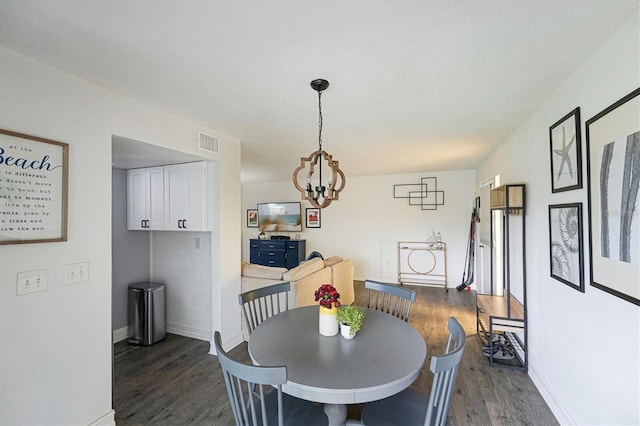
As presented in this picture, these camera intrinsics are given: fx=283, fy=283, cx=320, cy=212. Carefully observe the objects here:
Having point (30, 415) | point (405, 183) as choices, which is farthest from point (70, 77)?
point (405, 183)

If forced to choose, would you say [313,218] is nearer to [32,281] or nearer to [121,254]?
[121,254]

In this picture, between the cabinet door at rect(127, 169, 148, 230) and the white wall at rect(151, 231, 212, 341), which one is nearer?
the cabinet door at rect(127, 169, 148, 230)

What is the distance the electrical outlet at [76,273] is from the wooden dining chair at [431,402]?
1937 millimetres

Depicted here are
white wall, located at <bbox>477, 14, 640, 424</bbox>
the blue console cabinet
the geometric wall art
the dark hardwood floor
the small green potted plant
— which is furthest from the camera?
the blue console cabinet

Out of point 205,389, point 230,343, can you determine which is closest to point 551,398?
point 205,389

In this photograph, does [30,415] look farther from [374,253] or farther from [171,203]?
[374,253]

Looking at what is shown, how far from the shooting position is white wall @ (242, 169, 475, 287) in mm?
5840

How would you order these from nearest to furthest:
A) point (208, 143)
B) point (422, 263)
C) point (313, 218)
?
point (208, 143) → point (422, 263) → point (313, 218)

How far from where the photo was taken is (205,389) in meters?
2.43

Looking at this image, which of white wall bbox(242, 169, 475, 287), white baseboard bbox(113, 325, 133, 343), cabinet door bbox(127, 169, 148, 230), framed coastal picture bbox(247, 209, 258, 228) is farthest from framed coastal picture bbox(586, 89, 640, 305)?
framed coastal picture bbox(247, 209, 258, 228)

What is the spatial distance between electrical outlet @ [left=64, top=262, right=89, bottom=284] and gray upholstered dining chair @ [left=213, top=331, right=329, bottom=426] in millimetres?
1191

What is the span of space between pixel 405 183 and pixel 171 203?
15.3 ft

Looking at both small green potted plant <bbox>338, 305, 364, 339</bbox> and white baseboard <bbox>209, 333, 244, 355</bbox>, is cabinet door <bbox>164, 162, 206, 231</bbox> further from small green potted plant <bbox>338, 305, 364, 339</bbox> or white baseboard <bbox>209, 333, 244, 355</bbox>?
small green potted plant <bbox>338, 305, 364, 339</bbox>

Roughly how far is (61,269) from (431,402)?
2203 mm
